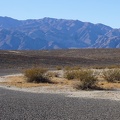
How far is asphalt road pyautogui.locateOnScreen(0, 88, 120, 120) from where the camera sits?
15903 millimetres

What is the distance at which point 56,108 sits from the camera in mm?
18125

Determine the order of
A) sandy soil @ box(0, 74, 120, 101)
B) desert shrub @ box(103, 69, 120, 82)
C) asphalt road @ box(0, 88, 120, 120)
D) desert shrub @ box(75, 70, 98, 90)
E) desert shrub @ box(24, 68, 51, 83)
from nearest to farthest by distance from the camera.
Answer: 1. asphalt road @ box(0, 88, 120, 120)
2. sandy soil @ box(0, 74, 120, 101)
3. desert shrub @ box(75, 70, 98, 90)
4. desert shrub @ box(24, 68, 51, 83)
5. desert shrub @ box(103, 69, 120, 82)

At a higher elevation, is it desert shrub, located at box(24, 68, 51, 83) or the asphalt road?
the asphalt road

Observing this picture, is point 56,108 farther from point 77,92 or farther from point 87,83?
point 87,83

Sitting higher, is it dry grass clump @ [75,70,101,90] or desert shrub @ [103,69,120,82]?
dry grass clump @ [75,70,101,90]

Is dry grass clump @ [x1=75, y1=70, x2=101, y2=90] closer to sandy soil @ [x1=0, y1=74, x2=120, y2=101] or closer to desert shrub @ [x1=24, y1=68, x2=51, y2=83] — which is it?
sandy soil @ [x1=0, y1=74, x2=120, y2=101]

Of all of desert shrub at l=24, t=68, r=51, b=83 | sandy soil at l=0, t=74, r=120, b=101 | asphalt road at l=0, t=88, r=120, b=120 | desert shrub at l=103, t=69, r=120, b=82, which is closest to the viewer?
asphalt road at l=0, t=88, r=120, b=120

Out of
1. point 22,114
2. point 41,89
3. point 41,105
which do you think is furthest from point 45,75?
point 22,114

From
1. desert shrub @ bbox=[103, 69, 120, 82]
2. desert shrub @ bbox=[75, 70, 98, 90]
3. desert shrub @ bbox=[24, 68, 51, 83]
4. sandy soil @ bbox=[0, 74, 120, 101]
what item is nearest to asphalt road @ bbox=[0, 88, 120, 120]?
sandy soil @ bbox=[0, 74, 120, 101]

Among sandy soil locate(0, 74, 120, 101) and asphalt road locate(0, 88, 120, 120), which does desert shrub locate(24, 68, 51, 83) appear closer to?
sandy soil locate(0, 74, 120, 101)

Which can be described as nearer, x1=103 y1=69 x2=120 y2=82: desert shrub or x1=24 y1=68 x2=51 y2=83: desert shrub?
x1=24 y1=68 x2=51 y2=83: desert shrub

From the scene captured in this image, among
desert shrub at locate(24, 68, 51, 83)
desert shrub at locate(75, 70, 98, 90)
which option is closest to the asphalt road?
desert shrub at locate(75, 70, 98, 90)

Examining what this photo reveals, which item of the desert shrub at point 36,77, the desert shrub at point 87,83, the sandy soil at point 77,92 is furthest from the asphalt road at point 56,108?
the desert shrub at point 36,77

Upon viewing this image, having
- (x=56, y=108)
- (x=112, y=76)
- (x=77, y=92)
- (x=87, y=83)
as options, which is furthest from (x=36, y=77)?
(x=56, y=108)
